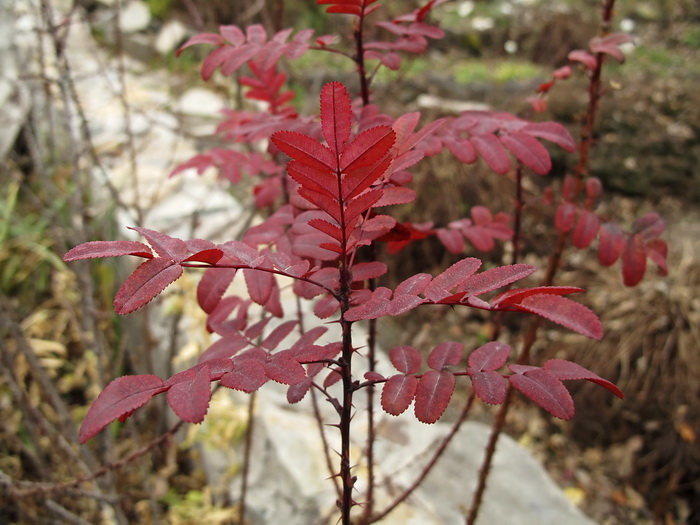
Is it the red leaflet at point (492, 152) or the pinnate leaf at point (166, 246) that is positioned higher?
the pinnate leaf at point (166, 246)

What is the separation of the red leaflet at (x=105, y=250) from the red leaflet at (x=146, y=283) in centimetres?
2

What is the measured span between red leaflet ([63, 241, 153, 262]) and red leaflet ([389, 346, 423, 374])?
0.31 metres

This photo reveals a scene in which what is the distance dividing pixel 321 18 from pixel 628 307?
4.83 m

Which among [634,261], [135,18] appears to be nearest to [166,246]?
[634,261]

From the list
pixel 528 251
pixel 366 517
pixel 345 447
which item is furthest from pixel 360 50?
pixel 528 251

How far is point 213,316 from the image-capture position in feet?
2.90

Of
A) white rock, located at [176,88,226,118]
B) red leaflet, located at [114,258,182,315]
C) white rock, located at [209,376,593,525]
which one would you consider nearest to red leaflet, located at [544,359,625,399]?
red leaflet, located at [114,258,182,315]

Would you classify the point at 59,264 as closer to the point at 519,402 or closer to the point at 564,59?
the point at 519,402

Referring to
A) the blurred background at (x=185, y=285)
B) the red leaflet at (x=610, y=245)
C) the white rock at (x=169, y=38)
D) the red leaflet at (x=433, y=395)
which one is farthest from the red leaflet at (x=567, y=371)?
the white rock at (x=169, y=38)

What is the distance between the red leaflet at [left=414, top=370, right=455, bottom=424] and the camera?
0.57 m

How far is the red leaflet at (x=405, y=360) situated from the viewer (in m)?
0.66

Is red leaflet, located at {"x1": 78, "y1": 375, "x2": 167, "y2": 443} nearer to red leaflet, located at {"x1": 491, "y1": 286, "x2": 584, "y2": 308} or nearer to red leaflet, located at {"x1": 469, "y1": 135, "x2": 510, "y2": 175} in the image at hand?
red leaflet, located at {"x1": 491, "y1": 286, "x2": 584, "y2": 308}

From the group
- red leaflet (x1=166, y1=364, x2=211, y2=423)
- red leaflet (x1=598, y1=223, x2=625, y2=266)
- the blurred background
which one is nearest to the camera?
red leaflet (x1=166, y1=364, x2=211, y2=423)

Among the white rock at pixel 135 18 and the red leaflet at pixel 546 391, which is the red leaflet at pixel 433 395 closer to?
the red leaflet at pixel 546 391
